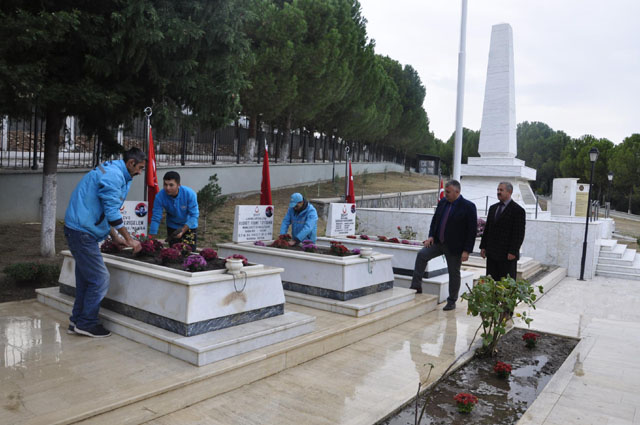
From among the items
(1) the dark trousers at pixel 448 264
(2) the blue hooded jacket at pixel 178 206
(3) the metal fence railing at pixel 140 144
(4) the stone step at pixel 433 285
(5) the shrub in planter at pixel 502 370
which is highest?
(3) the metal fence railing at pixel 140 144

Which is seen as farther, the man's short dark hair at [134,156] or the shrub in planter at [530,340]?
the shrub in planter at [530,340]

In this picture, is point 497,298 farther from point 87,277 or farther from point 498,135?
point 498,135

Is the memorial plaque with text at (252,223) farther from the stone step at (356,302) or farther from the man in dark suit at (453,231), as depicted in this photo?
the man in dark suit at (453,231)

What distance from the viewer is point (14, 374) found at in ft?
12.3

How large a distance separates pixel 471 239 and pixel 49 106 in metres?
6.88

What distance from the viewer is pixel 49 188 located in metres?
8.49

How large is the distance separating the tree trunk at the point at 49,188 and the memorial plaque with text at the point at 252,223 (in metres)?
3.53

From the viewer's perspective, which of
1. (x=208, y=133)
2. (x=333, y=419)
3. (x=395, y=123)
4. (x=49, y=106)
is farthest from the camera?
(x=395, y=123)

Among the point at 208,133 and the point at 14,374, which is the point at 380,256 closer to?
the point at 14,374

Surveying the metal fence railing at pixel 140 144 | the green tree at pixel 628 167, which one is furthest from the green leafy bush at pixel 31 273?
the green tree at pixel 628 167

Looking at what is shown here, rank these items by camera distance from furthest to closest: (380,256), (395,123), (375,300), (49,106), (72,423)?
(395,123) < (49,106) < (380,256) < (375,300) < (72,423)

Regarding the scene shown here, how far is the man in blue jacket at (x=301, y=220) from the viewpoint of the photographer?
25.1 ft

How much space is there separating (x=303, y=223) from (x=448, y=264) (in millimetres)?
2338

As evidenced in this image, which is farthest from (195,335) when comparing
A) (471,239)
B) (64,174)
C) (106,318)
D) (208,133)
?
(208,133)
